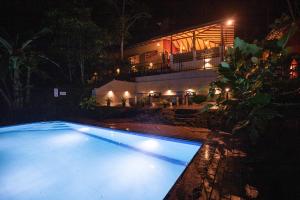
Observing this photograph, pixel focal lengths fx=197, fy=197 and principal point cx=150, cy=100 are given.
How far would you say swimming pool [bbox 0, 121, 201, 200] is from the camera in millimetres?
4586

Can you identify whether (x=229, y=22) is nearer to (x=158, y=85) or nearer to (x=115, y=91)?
(x=158, y=85)

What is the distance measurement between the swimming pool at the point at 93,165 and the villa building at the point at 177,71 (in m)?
5.96

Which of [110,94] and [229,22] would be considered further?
[110,94]

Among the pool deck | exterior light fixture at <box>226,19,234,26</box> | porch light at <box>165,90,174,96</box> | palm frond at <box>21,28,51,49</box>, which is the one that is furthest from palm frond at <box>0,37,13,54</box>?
the pool deck

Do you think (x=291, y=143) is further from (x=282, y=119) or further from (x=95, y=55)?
(x=95, y=55)

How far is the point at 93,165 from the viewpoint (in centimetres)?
619

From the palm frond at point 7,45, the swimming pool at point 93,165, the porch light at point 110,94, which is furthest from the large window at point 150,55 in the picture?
the swimming pool at point 93,165

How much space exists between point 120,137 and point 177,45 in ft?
52.5

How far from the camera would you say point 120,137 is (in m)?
8.02

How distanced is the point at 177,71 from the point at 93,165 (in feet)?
35.3

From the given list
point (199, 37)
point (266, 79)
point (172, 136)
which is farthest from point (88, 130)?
point (199, 37)

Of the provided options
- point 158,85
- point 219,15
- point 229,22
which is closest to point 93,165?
point 158,85

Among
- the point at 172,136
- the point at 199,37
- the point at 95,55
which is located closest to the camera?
the point at 172,136

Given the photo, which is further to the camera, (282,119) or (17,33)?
(17,33)
